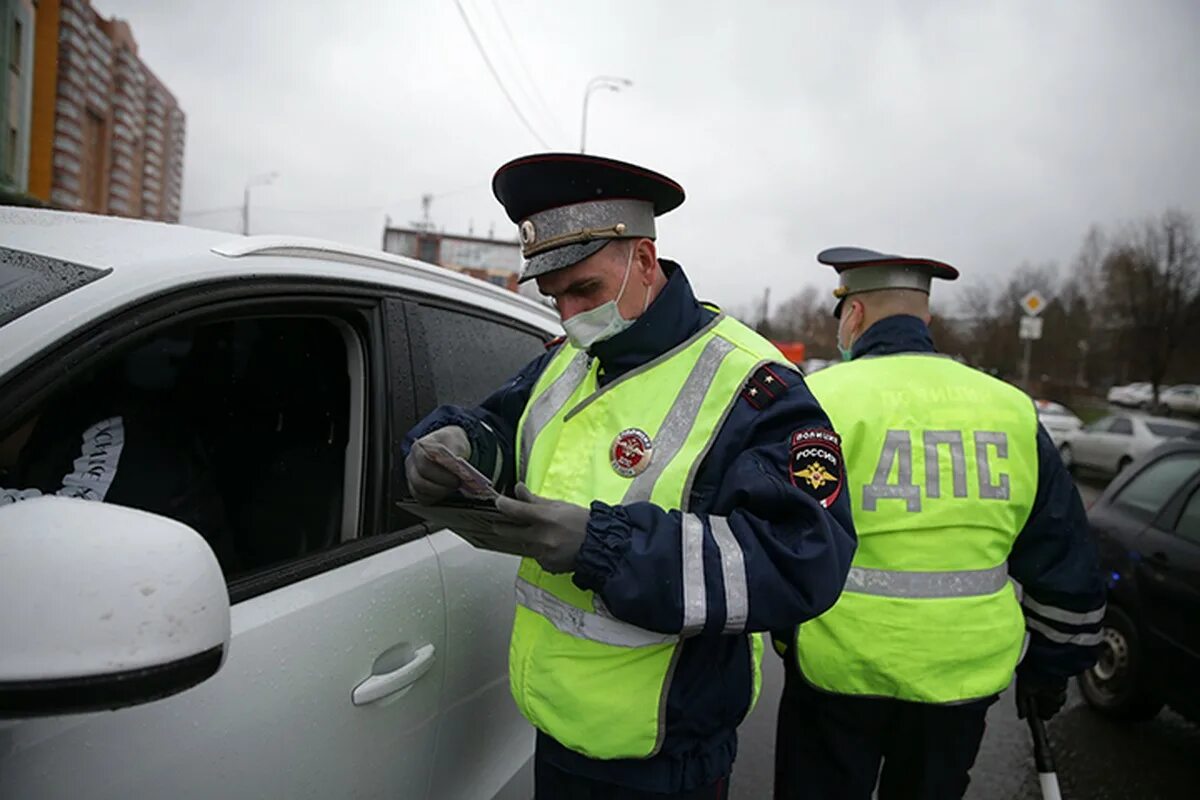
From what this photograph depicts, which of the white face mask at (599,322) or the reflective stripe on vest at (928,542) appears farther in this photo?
the reflective stripe on vest at (928,542)

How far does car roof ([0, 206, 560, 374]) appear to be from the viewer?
107 centimetres

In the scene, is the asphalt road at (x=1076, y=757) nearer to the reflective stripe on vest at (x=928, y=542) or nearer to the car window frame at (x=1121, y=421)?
the reflective stripe on vest at (x=928, y=542)

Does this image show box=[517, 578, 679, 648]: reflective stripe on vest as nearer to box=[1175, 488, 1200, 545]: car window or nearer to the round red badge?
the round red badge

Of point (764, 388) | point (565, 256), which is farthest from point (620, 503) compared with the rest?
point (565, 256)

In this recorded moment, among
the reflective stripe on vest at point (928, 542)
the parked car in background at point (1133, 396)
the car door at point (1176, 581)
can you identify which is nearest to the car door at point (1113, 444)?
Answer: the car door at point (1176, 581)

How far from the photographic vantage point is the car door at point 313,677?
1.01 m

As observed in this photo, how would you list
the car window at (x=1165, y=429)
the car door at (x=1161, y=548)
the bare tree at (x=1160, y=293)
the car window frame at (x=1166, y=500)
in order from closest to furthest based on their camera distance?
the car door at (x=1161, y=548)
the car window frame at (x=1166, y=500)
the car window at (x=1165, y=429)
the bare tree at (x=1160, y=293)

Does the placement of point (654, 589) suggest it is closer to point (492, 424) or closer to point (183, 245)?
point (492, 424)

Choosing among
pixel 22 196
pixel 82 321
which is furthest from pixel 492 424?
pixel 22 196

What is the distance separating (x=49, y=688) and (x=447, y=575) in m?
0.91

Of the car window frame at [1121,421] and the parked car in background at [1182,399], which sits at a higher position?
the parked car in background at [1182,399]

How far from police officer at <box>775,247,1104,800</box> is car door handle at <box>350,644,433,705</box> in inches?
39.9

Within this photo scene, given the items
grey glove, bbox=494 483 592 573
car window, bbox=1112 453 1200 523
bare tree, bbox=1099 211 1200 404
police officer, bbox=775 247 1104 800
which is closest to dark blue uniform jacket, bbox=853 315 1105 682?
police officer, bbox=775 247 1104 800

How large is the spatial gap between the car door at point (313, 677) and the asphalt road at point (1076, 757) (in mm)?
1962
